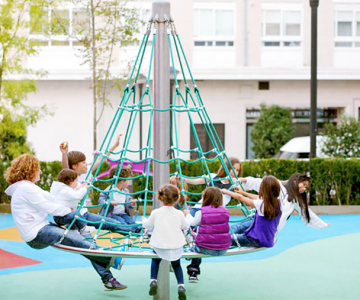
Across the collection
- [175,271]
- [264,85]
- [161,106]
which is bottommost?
[175,271]

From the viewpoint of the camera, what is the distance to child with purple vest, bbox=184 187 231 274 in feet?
15.6

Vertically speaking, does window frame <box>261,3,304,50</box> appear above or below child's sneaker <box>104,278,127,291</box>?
above

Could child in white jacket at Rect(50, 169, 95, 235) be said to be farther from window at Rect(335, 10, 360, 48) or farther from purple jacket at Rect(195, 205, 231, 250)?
window at Rect(335, 10, 360, 48)

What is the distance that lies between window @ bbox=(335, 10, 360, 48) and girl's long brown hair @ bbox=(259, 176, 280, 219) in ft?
51.0

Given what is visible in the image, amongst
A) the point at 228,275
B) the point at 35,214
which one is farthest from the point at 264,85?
the point at 35,214

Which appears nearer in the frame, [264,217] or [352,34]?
[264,217]

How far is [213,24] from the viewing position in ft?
62.5

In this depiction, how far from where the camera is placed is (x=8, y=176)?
498 centimetres

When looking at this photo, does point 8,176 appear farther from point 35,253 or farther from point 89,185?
point 35,253

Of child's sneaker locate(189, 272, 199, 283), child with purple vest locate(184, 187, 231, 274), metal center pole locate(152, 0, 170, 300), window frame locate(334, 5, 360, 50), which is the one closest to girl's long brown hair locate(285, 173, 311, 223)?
child with purple vest locate(184, 187, 231, 274)

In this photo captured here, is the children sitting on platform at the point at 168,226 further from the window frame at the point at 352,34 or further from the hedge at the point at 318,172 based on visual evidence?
the window frame at the point at 352,34

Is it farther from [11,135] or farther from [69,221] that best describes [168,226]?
[11,135]

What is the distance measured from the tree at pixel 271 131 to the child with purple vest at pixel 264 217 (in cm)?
1277

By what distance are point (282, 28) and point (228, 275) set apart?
14.2 m
